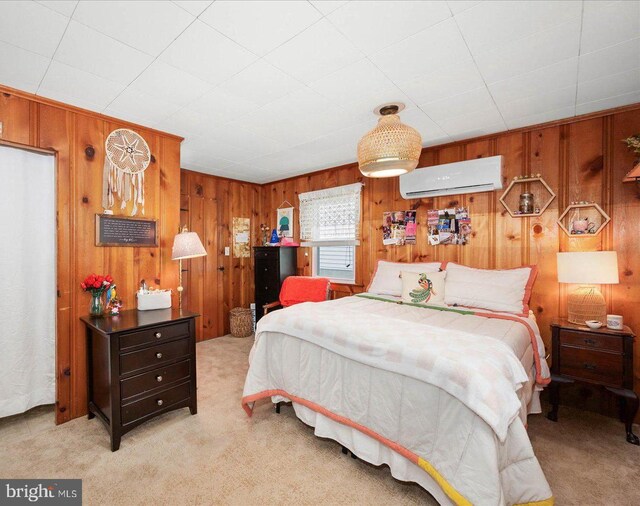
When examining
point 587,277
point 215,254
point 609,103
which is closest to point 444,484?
point 587,277

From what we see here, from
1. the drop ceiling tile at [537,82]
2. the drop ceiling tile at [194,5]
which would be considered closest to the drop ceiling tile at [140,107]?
the drop ceiling tile at [194,5]

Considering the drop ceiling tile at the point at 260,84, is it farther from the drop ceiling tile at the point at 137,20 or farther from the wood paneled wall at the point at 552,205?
the wood paneled wall at the point at 552,205

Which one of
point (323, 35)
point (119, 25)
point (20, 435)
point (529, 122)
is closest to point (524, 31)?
point (323, 35)

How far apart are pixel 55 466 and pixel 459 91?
3.55 meters

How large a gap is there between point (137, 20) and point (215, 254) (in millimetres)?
3437

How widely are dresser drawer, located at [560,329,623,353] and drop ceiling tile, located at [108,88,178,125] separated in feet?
11.4

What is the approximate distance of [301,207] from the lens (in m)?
4.62

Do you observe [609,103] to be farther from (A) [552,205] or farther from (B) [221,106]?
(B) [221,106]

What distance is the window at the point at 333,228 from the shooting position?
4.07 meters

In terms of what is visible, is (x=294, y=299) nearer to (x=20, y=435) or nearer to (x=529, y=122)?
(x=20, y=435)

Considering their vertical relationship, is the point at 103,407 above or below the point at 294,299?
below

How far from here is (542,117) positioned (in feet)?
8.46

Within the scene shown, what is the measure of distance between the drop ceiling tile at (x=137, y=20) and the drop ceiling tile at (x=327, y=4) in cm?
60

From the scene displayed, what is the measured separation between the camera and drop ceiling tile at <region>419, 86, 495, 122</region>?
2215 mm
